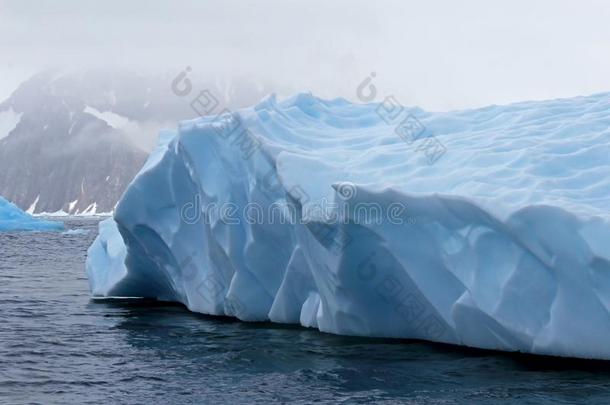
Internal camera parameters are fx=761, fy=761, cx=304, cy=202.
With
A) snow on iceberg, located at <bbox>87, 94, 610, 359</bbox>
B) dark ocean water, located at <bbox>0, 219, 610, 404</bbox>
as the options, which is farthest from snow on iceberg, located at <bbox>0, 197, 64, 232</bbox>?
dark ocean water, located at <bbox>0, 219, 610, 404</bbox>

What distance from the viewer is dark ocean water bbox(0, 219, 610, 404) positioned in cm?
784

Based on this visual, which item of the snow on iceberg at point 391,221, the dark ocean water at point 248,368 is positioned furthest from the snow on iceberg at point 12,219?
the dark ocean water at point 248,368

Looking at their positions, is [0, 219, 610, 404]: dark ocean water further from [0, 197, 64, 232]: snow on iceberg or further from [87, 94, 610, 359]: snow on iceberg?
[0, 197, 64, 232]: snow on iceberg

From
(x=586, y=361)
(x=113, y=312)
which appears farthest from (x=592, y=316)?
(x=113, y=312)

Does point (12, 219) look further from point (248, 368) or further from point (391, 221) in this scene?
point (391, 221)

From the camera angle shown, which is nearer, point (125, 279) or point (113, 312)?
point (113, 312)

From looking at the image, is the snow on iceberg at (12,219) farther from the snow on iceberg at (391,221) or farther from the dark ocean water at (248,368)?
the dark ocean water at (248,368)

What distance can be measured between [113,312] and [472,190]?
771 cm

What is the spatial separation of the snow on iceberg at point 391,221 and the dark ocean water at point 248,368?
18.0 inches

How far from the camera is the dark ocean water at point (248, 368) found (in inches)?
309

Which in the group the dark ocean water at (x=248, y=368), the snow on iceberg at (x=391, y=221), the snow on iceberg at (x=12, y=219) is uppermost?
the snow on iceberg at (x=12, y=219)

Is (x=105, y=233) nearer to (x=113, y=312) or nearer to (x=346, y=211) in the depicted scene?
(x=113, y=312)

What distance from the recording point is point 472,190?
9312mm

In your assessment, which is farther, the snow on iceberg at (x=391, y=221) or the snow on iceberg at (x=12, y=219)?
the snow on iceberg at (x=12, y=219)
